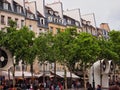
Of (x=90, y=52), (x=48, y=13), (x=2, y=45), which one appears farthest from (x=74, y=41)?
(x=48, y=13)

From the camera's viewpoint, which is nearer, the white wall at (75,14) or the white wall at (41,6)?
the white wall at (41,6)

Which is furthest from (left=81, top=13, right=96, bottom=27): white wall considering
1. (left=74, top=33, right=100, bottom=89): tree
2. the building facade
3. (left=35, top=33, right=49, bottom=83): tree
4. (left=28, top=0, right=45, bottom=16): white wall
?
(left=35, top=33, right=49, bottom=83): tree

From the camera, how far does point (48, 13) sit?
8312 cm

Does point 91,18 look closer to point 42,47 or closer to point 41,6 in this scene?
point 41,6

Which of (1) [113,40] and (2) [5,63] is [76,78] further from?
(2) [5,63]

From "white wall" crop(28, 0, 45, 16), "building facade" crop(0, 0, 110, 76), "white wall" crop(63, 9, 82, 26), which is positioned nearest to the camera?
"building facade" crop(0, 0, 110, 76)

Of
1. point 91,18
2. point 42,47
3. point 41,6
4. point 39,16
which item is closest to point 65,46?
point 42,47

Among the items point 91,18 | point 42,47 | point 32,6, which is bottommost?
point 42,47

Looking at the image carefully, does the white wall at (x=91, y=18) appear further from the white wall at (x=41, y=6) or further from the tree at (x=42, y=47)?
the tree at (x=42, y=47)

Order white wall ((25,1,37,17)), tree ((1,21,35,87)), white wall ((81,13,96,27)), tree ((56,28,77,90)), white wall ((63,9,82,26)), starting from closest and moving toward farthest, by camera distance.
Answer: tree ((1,21,35,87))
tree ((56,28,77,90))
white wall ((25,1,37,17))
white wall ((63,9,82,26))
white wall ((81,13,96,27))

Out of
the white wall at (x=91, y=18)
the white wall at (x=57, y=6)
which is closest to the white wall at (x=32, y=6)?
the white wall at (x=57, y=6)

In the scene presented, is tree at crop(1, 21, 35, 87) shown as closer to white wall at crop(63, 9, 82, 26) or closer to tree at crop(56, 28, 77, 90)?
tree at crop(56, 28, 77, 90)

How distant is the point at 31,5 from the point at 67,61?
25178 millimetres

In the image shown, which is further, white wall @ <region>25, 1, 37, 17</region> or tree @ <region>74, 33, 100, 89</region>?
white wall @ <region>25, 1, 37, 17</region>
